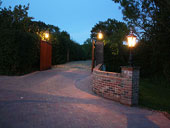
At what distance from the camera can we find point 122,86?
626 cm

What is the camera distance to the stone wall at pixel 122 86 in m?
6.05

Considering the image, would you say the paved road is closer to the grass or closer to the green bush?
the grass

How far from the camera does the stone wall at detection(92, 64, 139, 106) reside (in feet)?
19.9

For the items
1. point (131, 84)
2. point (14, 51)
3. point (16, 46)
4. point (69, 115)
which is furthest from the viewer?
point (14, 51)

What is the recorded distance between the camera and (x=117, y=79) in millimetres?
6477

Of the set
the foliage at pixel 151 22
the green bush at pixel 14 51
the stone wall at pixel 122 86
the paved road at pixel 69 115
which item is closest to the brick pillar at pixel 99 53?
the foliage at pixel 151 22

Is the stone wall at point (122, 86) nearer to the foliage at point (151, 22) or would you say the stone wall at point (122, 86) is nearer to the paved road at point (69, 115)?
the paved road at point (69, 115)

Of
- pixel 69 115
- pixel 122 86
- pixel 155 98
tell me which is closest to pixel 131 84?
pixel 122 86

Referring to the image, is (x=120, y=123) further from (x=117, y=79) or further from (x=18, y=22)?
(x=18, y=22)

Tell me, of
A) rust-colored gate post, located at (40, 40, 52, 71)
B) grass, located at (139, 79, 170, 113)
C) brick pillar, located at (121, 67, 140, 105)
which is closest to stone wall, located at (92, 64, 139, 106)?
brick pillar, located at (121, 67, 140, 105)

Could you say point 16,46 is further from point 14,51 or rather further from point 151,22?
point 151,22

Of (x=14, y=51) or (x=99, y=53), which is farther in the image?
(x=99, y=53)

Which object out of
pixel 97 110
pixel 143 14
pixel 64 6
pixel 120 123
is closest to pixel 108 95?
pixel 97 110

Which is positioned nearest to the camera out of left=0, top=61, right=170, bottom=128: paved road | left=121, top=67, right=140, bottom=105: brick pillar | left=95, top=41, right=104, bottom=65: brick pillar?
left=0, top=61, right=170, bottom=128: paved road
